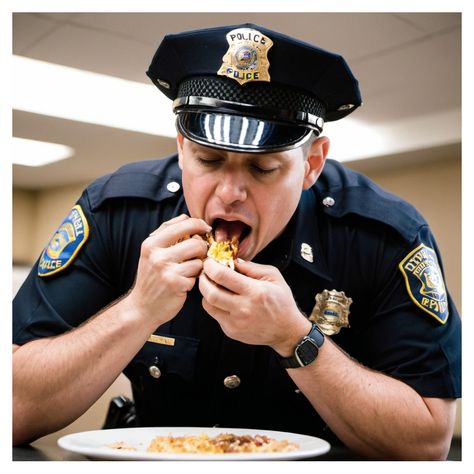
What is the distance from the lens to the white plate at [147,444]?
0.90m

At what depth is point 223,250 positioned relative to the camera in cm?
122

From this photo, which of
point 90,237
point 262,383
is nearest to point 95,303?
point 90,237

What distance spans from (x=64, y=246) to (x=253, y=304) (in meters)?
0.50

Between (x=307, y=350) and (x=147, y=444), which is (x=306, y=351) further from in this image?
(x=147, y=444)

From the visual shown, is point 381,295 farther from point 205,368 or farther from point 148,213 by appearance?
point 148,213

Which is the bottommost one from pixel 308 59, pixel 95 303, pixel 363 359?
pixel 363 359

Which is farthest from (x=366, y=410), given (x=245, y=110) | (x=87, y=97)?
(x=87, y=97)

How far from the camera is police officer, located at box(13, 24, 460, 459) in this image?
1193 mm

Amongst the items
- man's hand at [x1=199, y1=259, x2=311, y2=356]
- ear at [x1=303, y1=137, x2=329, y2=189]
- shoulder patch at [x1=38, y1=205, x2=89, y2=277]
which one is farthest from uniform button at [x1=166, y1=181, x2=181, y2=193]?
man's hand at [x1=199, y1=259, x2=311, y2=356]

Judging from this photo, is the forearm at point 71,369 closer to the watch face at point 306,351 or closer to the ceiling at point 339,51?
the watch face at point 306,351

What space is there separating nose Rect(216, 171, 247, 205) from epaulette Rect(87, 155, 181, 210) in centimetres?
34

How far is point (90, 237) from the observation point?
1.44 metres

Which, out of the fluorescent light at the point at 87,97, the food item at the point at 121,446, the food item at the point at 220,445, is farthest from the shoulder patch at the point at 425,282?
the fluorescent light at the point at 87,97
